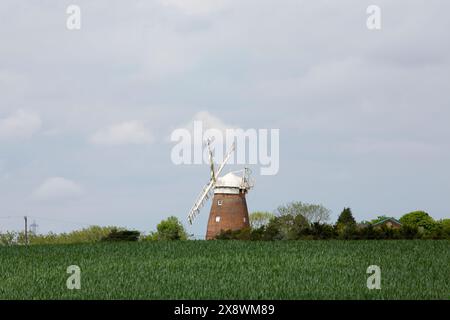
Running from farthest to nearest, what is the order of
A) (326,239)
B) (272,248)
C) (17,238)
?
(17,238) → (326,239) → (272,248)

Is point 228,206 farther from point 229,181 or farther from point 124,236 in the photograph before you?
point 124,236

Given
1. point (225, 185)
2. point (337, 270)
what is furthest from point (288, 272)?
point (225, 185)

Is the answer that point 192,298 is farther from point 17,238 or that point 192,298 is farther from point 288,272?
point 17,238

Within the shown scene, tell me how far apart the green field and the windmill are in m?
21.9

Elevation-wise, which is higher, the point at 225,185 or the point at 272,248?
the point at 225,185

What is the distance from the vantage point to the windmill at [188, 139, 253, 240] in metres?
51.6

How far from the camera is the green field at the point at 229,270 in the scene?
16969mm

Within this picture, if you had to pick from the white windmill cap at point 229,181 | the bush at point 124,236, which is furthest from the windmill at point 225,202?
the bush at point 124,236

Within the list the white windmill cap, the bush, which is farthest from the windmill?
the bush

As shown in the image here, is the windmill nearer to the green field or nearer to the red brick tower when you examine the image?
the red brick tower
